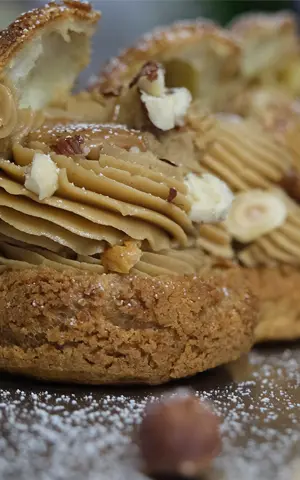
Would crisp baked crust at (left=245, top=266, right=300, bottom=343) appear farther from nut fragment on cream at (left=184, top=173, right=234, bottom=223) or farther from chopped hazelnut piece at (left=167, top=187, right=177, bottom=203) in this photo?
chopped hazelnut piece at (left=167, top=187, right=177, bottom=203)

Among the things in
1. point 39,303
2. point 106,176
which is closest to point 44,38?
point 106,176

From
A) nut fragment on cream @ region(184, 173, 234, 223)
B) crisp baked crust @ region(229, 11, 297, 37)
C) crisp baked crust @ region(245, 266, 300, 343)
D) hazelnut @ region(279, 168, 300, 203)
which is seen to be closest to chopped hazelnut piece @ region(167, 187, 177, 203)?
nut fragment on cream @ region(184, 173, 234, 223)

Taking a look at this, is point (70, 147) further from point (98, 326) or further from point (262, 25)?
point (262, 25)

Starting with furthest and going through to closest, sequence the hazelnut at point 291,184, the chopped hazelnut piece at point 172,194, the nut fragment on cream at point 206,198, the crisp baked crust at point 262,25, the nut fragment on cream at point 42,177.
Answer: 1. the crisp baked crust at point 262,25
2. the hazelnut at point 291,184
3. the nut fragment on cream at point 206,198
4. the chopped hazelnut piece at point 172,194
5. the nut fragment on cream at point 42,177

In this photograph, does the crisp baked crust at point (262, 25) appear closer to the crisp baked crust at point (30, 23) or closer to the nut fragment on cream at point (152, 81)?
the nut fragment on cream at point (152, 81)

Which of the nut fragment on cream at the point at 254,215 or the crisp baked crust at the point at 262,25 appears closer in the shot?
the nut fragment on cream at the point at 254,215

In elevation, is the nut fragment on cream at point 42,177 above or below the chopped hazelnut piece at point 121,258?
above

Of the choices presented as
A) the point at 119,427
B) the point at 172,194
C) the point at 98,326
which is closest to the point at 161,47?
the point at 172,194

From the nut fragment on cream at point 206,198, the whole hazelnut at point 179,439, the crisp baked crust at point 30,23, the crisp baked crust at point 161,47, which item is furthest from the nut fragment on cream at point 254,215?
the whole hazelnut at point 179,439
